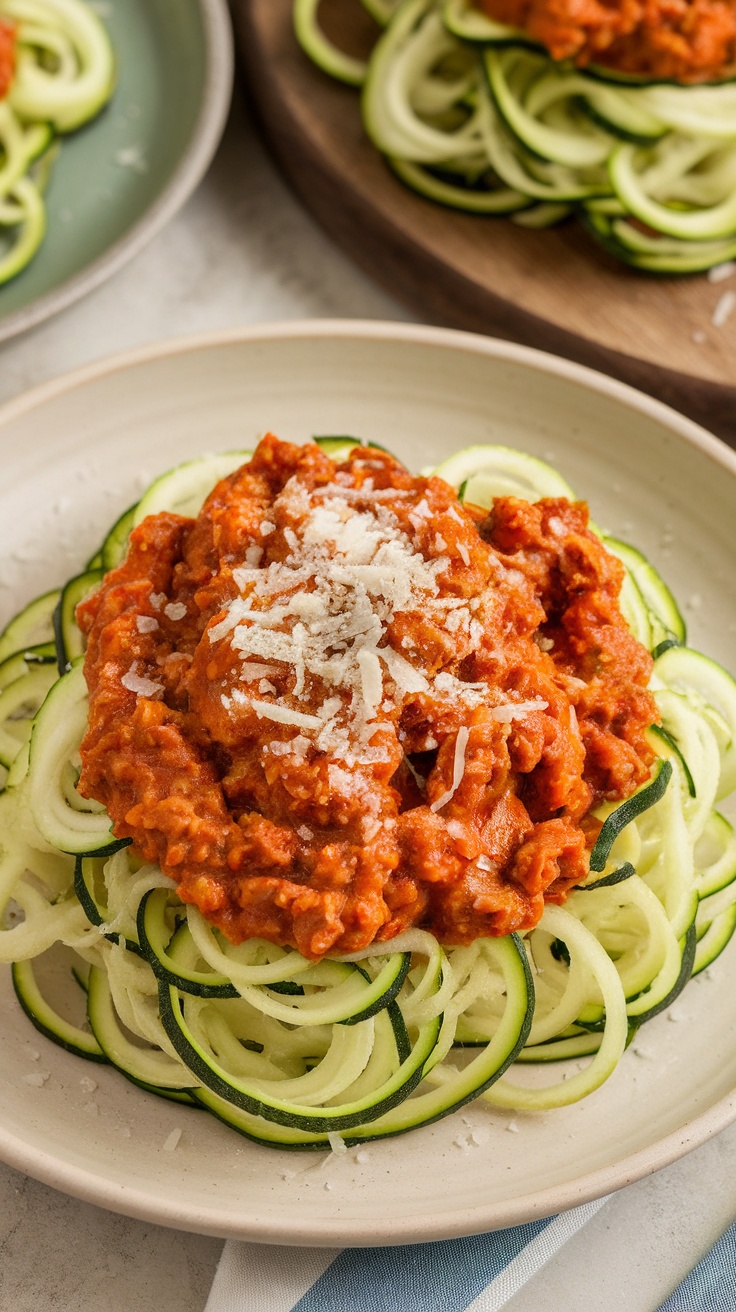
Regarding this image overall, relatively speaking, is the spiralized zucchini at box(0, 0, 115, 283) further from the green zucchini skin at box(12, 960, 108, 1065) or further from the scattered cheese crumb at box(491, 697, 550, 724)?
the scattered cheese crumb at box(491, 697, 550, 724)

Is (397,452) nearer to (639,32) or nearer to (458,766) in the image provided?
(458,766)

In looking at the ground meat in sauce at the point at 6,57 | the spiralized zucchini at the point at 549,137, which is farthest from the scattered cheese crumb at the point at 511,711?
the ground meat in sauce at the point at 6,57

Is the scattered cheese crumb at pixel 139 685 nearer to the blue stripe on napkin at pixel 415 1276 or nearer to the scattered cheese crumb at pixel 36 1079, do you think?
the scattered cheese crumb at pixel 36 1079

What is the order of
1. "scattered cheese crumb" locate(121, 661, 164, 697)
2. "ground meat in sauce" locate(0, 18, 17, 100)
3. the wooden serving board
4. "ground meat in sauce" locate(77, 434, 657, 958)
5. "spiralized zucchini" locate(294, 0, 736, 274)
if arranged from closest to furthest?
"ground meat in sauce" locate(77, 434, 657, 958) < "scattered cheese crumb" locate(121, 661, 164, 697) < the wooden serving board < "spiralized zucchini" locate(294, 0, 736, 274) < "ground meat in sauce" locate(0, 18, 17, 100)

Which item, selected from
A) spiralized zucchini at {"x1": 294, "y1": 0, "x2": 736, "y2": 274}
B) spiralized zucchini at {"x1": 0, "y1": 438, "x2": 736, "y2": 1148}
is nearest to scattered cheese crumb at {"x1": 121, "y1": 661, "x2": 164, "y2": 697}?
spiralized zucchini at {"x1": 0, "y1": 438, "x2": 736, "y2": 1148}

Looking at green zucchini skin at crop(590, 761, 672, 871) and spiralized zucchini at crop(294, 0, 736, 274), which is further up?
spiralized zucchini at crop(294, 0, 736, 274)

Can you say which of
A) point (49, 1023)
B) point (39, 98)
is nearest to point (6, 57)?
point (39, 98)
